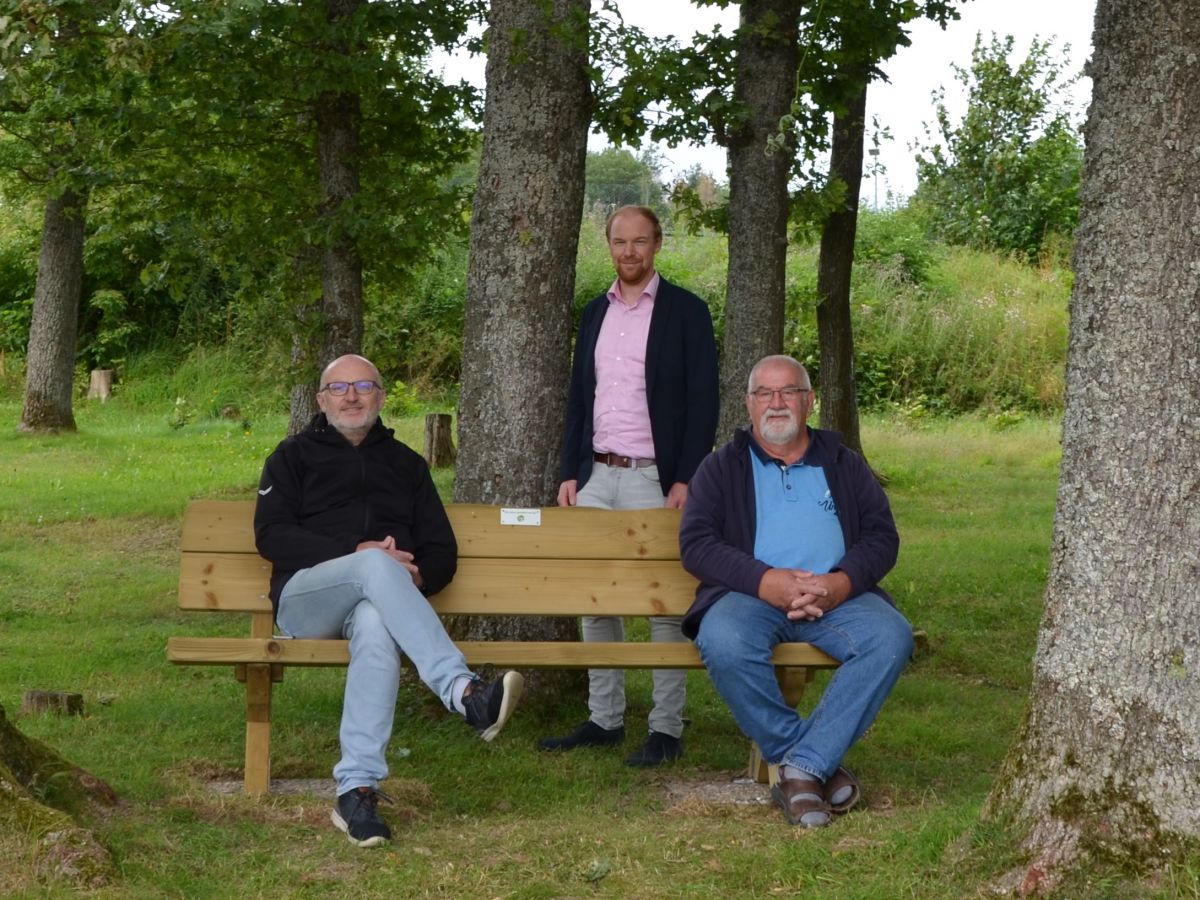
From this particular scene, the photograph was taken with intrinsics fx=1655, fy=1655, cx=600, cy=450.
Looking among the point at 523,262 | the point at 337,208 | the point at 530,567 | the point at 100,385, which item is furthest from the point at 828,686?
the point at 100,385

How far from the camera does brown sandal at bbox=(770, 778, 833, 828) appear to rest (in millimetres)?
5234

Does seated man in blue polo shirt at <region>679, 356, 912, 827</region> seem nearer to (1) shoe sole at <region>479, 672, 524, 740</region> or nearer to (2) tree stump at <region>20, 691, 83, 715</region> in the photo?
(1) shoe sole at <region>479, 672, 524, 740</region>

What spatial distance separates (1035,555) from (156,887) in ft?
28.2

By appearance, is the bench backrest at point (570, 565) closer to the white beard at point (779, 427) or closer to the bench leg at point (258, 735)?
the white beard at point (779, 427)

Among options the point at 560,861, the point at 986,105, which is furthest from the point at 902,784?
the point at 986,105

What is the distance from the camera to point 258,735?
567 centimetres

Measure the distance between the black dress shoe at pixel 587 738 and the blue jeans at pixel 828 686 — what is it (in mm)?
1069

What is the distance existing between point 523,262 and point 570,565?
1.36 m

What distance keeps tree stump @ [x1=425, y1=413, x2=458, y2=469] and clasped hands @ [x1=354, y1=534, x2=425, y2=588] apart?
10.6 m

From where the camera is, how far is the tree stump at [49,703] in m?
6.91

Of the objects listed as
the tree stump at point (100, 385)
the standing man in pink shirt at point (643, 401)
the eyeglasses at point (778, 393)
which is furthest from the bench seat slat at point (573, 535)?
the tree stump at point (100, 385)

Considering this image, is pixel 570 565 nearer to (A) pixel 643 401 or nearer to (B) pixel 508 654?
(A) pixel 643 401

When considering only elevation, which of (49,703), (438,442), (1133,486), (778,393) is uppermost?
(778,393)

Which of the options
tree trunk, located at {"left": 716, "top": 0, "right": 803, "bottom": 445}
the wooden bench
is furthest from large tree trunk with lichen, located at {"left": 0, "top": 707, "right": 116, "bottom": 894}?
tree trunk, located at {"left": 716, "top": 0, "right": 803, "bottom": 445}
